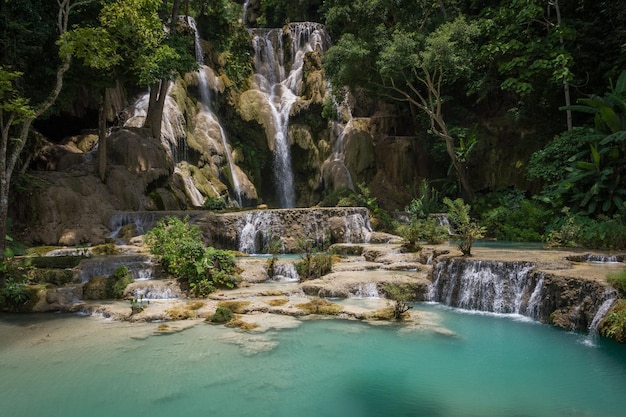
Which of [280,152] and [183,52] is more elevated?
[183,52]

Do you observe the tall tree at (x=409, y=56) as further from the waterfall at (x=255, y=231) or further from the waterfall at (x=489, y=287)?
the waterfall at (x=489, y=287)

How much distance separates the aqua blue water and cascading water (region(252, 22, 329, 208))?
16714 millimetres

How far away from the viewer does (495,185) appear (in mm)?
19328

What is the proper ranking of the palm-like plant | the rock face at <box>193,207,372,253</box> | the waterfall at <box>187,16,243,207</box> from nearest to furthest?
the palm-like plant → the rock face at <box>193,207,372,253</box> → the waterfall at <box>187,16,243,207</box>

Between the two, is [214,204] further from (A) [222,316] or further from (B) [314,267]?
(A) [222,316]

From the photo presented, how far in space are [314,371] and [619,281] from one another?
4596mm

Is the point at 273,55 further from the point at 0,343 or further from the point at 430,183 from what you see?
the point at 0,343

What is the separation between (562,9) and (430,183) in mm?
8625

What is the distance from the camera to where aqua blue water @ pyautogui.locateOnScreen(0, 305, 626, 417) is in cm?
468

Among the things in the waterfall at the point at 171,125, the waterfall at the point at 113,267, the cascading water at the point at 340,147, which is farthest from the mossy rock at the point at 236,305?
the cascading water at the point at 340,147

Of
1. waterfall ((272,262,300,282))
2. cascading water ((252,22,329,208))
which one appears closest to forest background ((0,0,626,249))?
cascading water ((252,22,329,208))

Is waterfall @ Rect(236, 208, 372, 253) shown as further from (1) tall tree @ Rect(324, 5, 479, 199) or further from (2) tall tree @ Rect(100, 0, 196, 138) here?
(1) tall tree @ Rect(324, 5, 479, 199)

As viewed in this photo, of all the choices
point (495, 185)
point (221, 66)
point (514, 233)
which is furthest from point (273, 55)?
point (514, 233)

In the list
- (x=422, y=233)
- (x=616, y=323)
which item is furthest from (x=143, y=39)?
(x=616, y=323)
